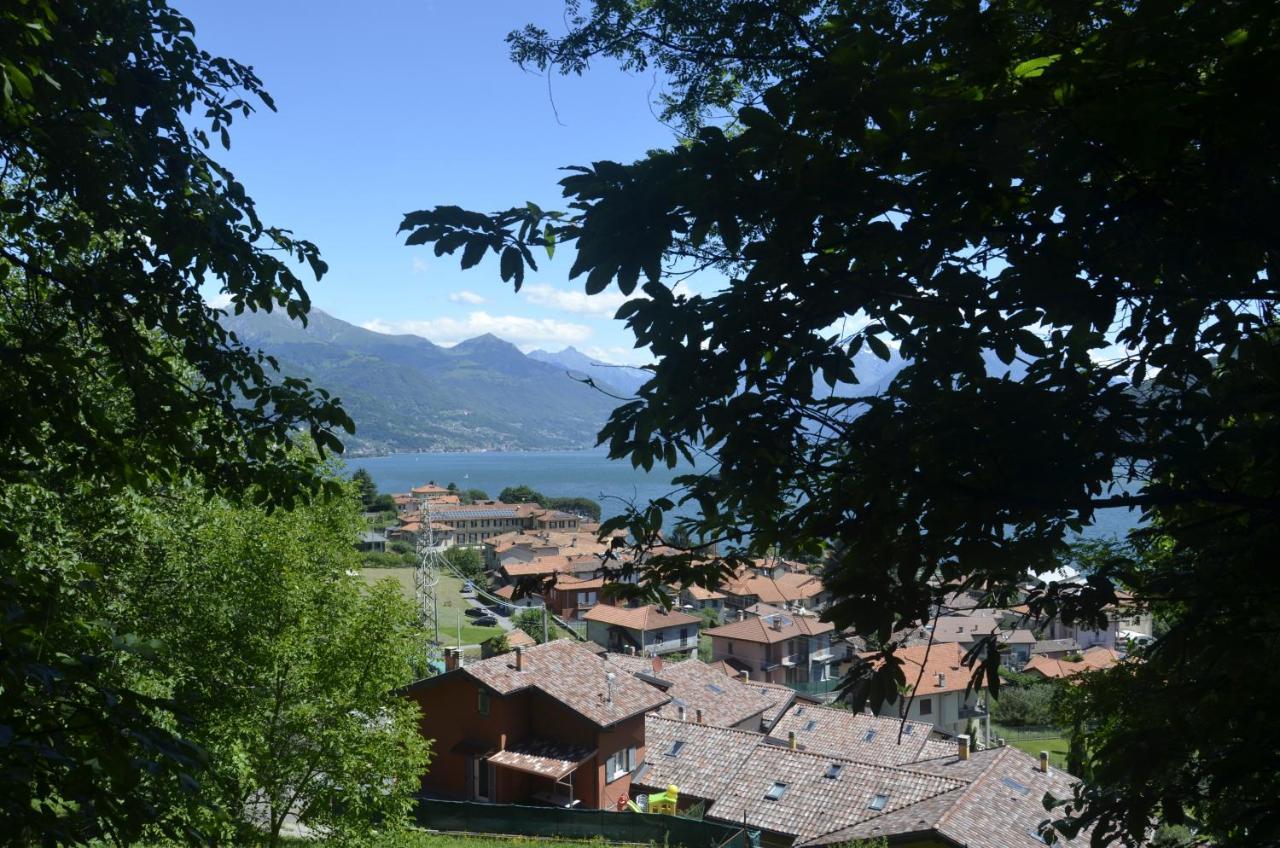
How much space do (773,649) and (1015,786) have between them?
2875 centimetres

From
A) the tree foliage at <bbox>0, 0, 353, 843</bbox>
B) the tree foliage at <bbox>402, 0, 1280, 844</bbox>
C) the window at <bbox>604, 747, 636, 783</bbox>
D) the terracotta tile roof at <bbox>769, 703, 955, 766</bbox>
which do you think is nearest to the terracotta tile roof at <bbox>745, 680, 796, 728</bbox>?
the terracotta tile roof at <bbox>769, 703, 955, 766</bbox>

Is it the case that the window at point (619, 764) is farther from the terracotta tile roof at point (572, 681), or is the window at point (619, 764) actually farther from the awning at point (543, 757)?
the terracotta tile roof at point (572, 681)

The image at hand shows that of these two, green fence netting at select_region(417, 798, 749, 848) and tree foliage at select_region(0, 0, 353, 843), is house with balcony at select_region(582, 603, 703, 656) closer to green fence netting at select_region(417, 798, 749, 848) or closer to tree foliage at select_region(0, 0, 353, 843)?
green fence netting at select_region(417, 798, 749, 848)

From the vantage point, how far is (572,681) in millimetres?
26672

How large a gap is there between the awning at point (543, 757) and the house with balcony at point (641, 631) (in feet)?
74.3

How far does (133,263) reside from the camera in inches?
207

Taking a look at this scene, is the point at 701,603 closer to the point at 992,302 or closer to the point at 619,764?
the point at 619,764

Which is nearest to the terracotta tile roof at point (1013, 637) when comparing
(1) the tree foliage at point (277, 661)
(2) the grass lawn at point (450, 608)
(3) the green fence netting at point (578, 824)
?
(3) the green fence netting at point (578, 824)

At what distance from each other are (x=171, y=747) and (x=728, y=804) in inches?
876

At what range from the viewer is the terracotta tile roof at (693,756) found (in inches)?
987

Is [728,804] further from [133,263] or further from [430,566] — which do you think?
Result: [430,566]

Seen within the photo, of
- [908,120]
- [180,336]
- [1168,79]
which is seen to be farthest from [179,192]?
[1168,79]

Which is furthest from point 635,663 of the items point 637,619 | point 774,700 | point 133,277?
point 133,277

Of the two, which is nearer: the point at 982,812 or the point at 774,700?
the point at 982,812
